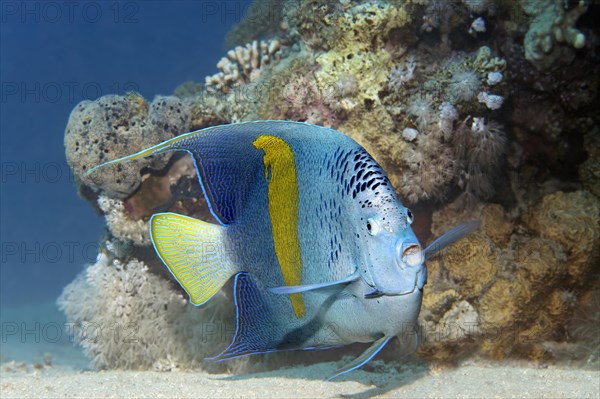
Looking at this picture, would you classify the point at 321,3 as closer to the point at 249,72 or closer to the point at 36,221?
the point at 249,72

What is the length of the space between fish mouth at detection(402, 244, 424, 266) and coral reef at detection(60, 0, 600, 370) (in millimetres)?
2026

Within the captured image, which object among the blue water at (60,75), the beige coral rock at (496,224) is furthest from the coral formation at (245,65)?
the blue water at (60,75)

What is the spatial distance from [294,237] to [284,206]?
112 mm

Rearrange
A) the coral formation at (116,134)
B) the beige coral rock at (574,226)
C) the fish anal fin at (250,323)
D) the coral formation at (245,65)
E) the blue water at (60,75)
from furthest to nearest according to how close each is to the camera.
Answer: the blue water at (60,75) < the coral formation at (245,65) < the coral formation at (116,134) < the beige coral rock at (574,226) < the fish anal fin at (250,323)

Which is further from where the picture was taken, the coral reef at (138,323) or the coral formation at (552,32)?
the coral reef at (138,323)

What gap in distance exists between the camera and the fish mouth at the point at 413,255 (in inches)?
47.6

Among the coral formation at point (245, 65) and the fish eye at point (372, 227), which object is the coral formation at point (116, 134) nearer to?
the coral formation at point (245, 65)

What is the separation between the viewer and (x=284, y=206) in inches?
58.4

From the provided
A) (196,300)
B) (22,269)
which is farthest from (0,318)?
(196,300)

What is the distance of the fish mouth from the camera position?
1.21 metres

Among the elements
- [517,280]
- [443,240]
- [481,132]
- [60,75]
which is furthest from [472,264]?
[60,75]

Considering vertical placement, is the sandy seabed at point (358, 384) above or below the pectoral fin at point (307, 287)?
below

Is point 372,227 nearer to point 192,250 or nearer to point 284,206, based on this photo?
point 284,206

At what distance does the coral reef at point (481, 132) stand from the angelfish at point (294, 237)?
6.07 feet
